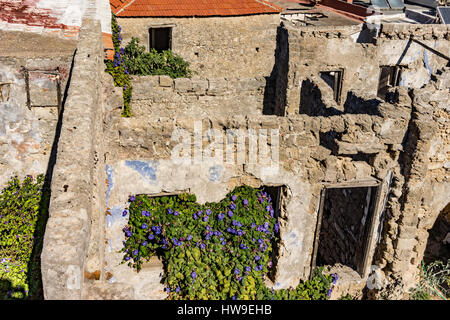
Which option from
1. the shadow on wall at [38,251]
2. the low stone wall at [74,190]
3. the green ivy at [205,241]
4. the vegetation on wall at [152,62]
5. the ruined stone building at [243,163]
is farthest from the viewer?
the vegetation on wall at [152,62]

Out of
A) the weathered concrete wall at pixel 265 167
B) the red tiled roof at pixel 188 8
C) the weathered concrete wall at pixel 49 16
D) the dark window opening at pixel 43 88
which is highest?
the red tiled roof at pixel 188 8

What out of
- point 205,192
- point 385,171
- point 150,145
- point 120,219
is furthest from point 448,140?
point 120,219

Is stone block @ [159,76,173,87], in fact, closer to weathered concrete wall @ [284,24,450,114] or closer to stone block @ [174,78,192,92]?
stone block @ [174,78,192,92]

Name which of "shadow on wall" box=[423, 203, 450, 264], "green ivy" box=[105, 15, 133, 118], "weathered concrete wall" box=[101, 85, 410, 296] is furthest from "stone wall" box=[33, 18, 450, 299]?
"shadow on wall" box=[423, 203, 450, 264]

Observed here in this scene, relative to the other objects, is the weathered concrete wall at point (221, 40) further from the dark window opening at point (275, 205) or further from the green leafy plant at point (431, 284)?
the green leafy plant at point (431, 284)

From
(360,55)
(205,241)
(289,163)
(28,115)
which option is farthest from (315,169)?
(360,55)

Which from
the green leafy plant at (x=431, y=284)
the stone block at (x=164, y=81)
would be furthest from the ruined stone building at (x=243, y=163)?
the stone block at (x=164, y=81)
